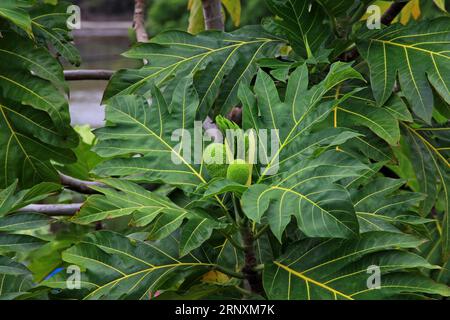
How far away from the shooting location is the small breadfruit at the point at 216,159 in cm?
81

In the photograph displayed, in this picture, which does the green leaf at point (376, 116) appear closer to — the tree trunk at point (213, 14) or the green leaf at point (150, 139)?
the green leaf at point (150, 139)

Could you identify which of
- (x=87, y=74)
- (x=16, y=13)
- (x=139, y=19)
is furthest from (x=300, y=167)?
(x=139, y=19)

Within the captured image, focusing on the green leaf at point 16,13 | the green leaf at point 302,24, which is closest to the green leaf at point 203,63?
the green leaf at point 302,24

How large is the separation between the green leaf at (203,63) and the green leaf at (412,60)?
167 mm

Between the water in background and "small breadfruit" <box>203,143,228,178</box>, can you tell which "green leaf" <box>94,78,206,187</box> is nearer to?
"small breadfruit" <box>203,143,228,178</box>

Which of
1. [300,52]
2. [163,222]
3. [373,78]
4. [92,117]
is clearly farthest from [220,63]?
[92,117]

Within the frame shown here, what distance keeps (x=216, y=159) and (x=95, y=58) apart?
562cm

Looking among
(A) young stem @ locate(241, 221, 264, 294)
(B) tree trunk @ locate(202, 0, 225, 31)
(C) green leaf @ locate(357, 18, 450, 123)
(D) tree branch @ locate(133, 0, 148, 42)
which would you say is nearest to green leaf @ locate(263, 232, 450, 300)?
(A) young stem @ locate(241, 221, 264, 294)

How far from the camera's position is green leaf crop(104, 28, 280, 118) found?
108 cm

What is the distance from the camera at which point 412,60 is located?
1.04 meters

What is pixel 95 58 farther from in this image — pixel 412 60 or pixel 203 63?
pixel 412 60

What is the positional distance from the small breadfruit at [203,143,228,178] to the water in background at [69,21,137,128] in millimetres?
3534

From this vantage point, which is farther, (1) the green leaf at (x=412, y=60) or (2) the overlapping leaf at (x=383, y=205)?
(1) the green leaf at (x=412, y=60)

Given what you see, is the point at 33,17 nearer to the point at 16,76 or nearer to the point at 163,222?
the point at 16,76
